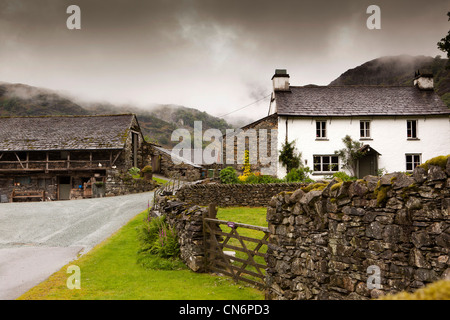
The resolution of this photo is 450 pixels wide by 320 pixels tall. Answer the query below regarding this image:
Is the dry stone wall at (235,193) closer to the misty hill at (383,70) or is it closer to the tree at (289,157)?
the tree at (289,157)

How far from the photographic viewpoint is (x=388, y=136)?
29062mm

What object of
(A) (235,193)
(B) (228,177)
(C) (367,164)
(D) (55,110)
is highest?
(D) (55,110)

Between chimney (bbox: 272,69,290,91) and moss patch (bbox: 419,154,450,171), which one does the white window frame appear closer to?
chimney (bbox: 272,69,290,91)

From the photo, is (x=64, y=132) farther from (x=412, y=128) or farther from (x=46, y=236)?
(x=412, y=128)

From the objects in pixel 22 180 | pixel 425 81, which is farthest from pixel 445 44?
pixel 22 180

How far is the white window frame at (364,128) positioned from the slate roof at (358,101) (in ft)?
2.87

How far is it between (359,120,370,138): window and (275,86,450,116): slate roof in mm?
882

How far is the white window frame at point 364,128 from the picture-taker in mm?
29234

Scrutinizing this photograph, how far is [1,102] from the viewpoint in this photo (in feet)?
427

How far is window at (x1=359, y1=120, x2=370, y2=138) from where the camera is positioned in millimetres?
29248

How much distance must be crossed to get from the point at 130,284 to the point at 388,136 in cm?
2826

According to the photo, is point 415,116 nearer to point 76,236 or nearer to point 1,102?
point 76,236

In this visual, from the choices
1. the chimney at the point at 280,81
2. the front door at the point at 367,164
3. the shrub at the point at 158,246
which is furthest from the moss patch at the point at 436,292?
the chimney at the point at 280,81

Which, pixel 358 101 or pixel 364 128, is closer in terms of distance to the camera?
pixel 364 128
